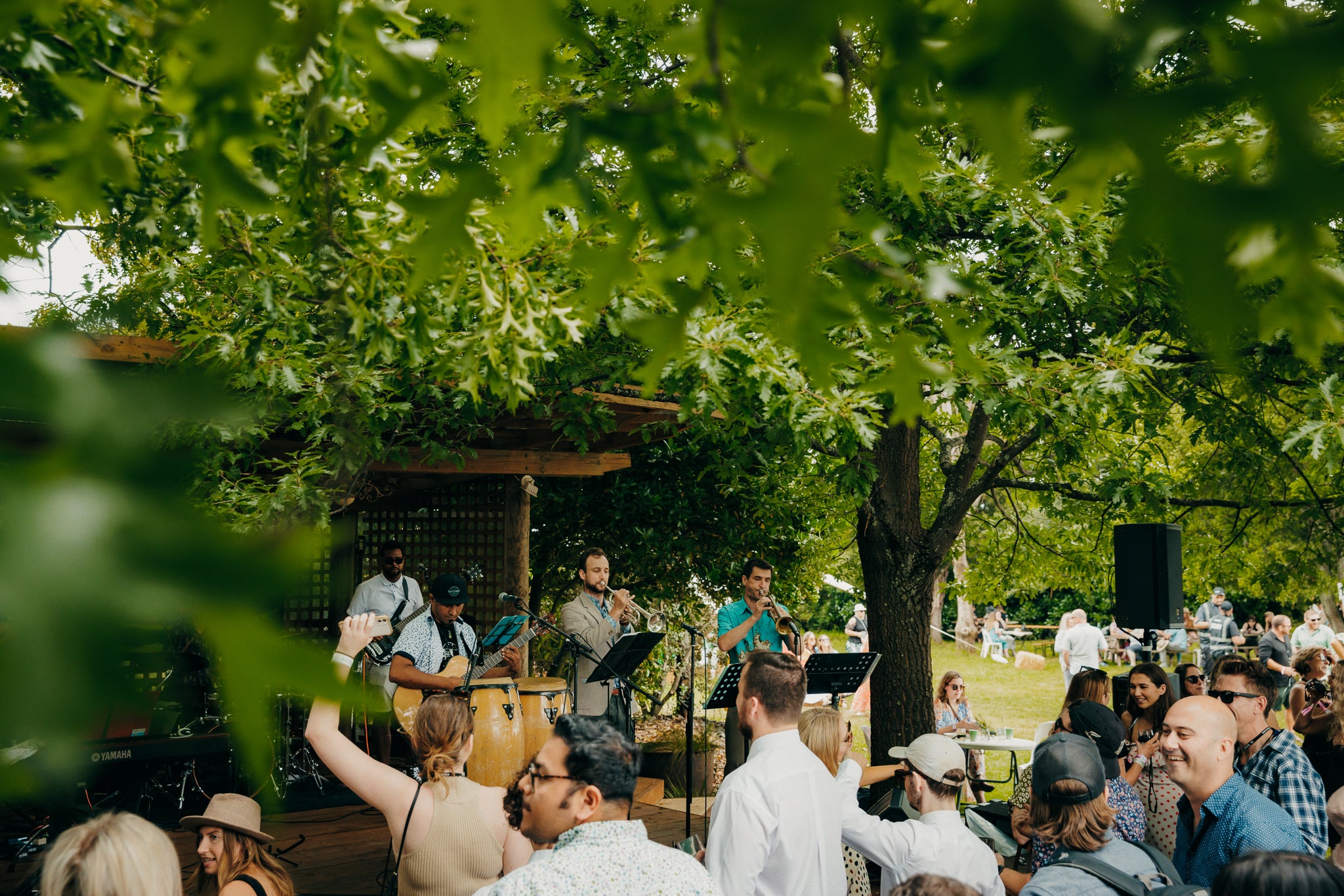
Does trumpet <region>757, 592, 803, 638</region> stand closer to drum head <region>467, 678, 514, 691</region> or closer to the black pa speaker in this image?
drum head <region>467, 678, 514, 691</region>

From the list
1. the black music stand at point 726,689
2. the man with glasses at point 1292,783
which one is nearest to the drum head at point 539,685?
the black music stand at point 726,689

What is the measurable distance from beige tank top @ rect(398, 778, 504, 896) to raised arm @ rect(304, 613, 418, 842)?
97 millimetres

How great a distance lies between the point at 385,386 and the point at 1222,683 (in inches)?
184

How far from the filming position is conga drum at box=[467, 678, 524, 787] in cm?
664

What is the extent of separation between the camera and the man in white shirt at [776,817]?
3.10 metres

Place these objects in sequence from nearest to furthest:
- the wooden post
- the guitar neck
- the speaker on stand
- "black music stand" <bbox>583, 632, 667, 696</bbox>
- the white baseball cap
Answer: the white baseball cap → "black music stand" <bbox>583, 632, 667, 696</bbox> → the guitar neck → the speaker on stand → the wooden post

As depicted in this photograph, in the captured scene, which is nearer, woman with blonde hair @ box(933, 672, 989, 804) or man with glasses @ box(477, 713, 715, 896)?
man with glasses @ box(477, 713, 715, 896)

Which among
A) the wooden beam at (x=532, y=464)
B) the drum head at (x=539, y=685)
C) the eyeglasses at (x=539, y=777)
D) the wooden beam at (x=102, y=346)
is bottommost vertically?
the drum head at (x=539, y=685)

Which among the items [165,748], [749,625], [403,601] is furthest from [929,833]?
[165,748]

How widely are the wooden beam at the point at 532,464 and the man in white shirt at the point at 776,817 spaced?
5.14 meters

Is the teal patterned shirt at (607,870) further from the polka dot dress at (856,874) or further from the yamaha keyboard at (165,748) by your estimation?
the yamaha keyboard at (165,748)

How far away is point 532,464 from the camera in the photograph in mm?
8844

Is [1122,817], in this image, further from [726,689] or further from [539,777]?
[539,777]

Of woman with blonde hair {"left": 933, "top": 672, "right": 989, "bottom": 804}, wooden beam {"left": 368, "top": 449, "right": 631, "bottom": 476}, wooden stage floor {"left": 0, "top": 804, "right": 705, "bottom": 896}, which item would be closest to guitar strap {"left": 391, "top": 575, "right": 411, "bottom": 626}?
wooden beam {"left": 368, "top": 449, "right": 631, "bottom": 476}
